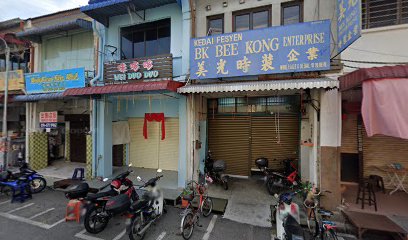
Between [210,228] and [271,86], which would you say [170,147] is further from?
[271,86]

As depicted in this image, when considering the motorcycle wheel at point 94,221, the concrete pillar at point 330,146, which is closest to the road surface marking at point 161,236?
the motorcycle wheel at point 94,221

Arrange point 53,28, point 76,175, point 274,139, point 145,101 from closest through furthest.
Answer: point 76,175
point 274,139
point 53,28
point 145,101

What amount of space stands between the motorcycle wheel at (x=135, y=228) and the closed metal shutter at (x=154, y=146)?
5378 mm

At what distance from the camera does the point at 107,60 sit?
9.42 meters

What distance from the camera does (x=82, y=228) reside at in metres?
5.60

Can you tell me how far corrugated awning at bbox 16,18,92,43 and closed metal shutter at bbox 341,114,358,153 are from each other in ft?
42.1

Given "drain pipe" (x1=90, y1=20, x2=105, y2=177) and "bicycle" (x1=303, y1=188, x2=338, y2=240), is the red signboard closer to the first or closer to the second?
"drain pipe" (x1=90, y1=20, x2=105, y2=177)

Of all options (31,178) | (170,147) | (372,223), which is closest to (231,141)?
(170,147)

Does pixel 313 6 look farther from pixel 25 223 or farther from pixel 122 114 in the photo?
pixel 25 223

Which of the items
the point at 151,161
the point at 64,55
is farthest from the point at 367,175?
the point at 64,55

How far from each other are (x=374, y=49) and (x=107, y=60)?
1083cm

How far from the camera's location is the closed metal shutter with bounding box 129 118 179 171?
10406 millimetres

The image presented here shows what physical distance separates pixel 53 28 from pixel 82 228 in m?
10.2

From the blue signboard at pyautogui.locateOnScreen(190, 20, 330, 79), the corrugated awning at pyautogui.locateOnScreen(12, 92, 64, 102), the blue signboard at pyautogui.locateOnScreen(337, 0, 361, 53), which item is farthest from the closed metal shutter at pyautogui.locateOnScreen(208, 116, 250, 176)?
the corrugated awning at pyautogui.locateOnScreen(12, 92, 64, 102)
